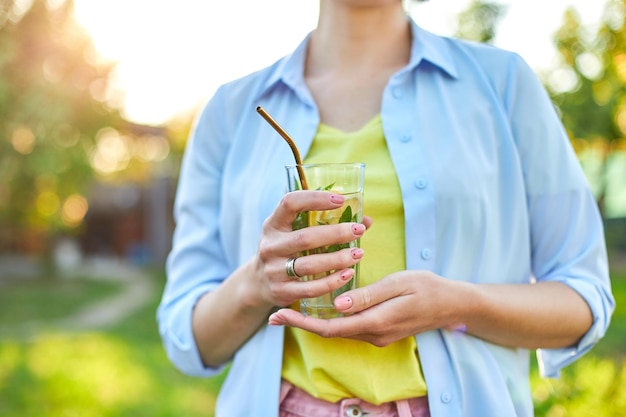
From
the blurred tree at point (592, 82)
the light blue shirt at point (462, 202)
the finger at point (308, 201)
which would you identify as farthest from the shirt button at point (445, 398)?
the blurred tree at point (592, 82)

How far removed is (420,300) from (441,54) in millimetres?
686

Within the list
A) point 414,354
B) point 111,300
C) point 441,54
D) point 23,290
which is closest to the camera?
point 414,354

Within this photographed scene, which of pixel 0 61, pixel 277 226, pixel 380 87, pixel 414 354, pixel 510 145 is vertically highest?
pixel 0 61

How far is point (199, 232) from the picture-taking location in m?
2.04

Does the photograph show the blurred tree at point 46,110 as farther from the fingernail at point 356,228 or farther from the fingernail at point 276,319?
the fingernail at point 356,228

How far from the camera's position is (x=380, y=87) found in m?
1.94

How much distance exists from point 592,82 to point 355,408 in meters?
4.37

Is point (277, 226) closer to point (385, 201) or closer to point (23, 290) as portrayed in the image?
point (385, 201)

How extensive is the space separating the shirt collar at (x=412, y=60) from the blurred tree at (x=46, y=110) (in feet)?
46.6

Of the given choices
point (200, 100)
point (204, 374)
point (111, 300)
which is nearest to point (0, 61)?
point (111, 300)

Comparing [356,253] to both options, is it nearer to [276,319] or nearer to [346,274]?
[346,274]

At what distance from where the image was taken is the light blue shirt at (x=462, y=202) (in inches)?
67.2

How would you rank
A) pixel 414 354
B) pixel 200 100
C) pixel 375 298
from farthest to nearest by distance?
pixel 200 100 < pixel 414 354 < pixel 375 298

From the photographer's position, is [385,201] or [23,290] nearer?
[385,201]
